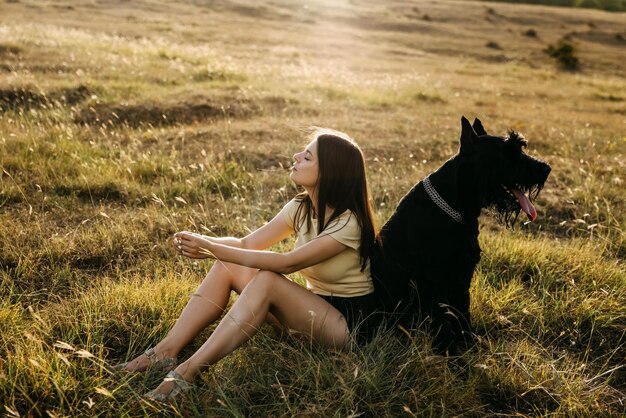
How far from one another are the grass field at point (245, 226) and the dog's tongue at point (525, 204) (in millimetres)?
872

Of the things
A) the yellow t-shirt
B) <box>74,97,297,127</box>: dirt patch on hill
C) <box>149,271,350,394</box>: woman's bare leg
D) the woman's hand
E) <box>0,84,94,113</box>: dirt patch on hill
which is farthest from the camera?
<box>74,97,297,127</box>: dirt patch on hill

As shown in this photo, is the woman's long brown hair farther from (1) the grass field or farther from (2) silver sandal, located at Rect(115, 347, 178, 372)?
(2) silver sandal, located at Rect(115, 347, 178, 372)

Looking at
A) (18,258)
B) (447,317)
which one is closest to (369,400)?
(447,317)

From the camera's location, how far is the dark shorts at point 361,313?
361cm

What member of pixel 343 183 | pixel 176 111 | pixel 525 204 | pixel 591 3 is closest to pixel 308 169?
pixel 343 183

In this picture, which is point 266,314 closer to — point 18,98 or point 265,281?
point 265,281

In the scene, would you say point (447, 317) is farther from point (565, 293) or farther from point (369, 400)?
point (565, 293)

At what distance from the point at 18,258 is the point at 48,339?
5.46ft

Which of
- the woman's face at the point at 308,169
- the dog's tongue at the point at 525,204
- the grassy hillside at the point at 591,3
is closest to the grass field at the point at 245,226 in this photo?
the dog's tongue at the point at 525,204

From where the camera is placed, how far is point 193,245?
355cm

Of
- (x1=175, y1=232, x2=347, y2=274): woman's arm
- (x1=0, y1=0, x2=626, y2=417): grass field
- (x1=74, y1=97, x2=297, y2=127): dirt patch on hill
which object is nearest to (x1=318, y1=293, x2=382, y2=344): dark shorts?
(x1=0, y1=0, x2=626, y2=417): grass field

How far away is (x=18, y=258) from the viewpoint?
4914mm

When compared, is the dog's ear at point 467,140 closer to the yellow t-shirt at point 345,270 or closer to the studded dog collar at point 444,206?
the studded dog collar at point 444,206

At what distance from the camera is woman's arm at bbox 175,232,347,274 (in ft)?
11.6
